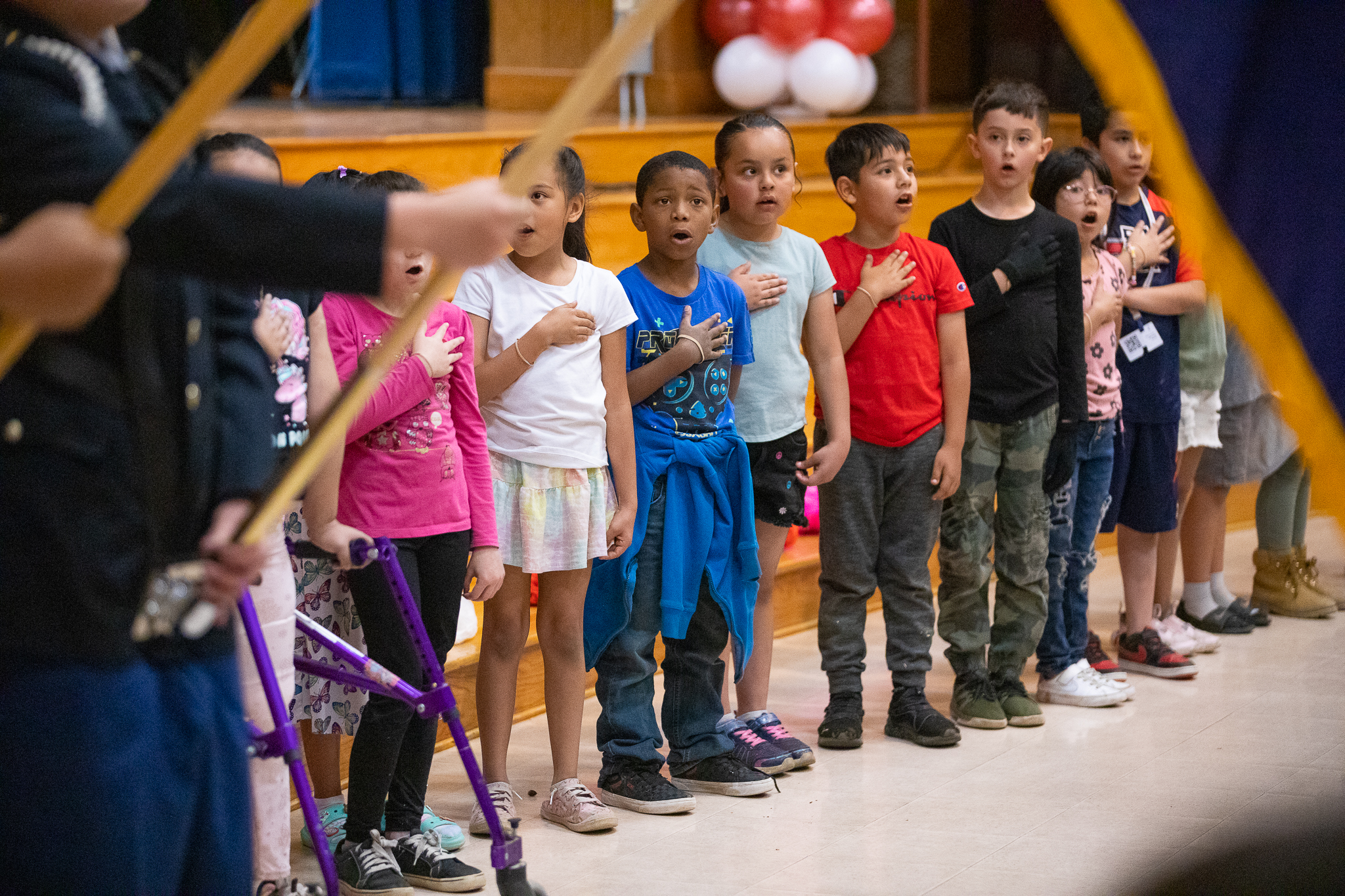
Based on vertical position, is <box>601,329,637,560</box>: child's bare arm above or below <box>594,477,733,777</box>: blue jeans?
above

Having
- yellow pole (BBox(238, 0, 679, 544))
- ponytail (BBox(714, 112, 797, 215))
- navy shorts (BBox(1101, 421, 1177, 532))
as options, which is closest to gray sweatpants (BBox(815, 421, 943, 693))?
ponytail (BBox(714, 112, 797, 215))

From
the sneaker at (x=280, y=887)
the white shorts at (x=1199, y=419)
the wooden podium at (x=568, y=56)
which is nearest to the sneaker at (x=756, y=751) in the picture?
the sneaker at (x=280, y=887)

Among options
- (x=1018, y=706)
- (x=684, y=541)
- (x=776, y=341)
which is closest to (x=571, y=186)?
(x=776, y=341)

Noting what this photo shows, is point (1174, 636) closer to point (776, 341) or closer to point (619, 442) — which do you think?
point (776, 341)

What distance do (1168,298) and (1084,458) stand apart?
0.55 m

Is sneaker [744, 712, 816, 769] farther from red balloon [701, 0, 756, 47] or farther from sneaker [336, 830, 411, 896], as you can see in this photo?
red balloon [701, 0, 756, 47]

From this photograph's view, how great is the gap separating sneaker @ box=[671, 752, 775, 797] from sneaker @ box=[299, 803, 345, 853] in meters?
0.74

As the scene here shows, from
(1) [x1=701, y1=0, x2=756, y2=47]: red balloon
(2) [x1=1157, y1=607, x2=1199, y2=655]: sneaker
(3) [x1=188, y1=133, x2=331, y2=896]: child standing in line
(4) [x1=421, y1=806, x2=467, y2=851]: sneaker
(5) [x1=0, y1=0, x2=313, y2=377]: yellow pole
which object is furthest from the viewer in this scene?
(1) [x1=701, y1=0, x2=756, y2=47]: red balloon

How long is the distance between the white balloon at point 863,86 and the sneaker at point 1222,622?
320cm

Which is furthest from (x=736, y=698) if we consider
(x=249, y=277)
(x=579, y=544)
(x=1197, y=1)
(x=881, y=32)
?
(x=881, y=32)

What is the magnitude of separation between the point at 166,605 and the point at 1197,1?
1.18 meters

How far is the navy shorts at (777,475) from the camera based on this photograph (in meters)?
3.30

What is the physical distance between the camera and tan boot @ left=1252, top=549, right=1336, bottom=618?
15.1 ft

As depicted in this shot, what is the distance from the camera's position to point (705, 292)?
3.10 m
